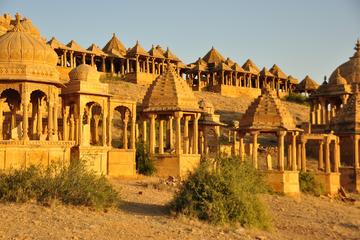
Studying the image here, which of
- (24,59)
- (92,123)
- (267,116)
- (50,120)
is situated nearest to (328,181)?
(267,116)

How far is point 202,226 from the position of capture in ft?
55.3

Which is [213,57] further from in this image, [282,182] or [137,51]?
[282,182]

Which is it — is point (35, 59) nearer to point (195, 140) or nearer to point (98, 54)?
point (195, 140)

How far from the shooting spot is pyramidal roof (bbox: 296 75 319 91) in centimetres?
7084

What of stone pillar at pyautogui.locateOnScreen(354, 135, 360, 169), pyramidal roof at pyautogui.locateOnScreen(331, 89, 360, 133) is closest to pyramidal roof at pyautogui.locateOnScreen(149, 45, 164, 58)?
pyramidal roof at pyautogui.locateOnScreen(331, 89, 360, 133)

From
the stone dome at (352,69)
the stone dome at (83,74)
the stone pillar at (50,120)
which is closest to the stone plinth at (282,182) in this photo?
the stone dome at (83,74)

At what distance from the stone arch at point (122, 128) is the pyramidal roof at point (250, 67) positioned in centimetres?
2733

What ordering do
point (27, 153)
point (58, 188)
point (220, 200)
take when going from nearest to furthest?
point (58, 188), point (220, 200), point (27, 153)

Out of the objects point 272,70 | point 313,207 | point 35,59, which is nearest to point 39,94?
point 35,59

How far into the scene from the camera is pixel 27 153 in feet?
68.0

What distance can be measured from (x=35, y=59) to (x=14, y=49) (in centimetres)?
75

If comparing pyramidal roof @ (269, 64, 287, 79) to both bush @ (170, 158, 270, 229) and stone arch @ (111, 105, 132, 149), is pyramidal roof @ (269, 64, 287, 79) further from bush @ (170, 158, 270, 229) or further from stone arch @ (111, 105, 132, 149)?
bush @ (170, 158, 270, 229)

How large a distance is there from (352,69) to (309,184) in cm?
2417

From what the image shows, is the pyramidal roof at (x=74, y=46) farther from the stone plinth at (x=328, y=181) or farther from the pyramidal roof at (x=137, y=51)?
the stone plinth at (x=328, y=181)
